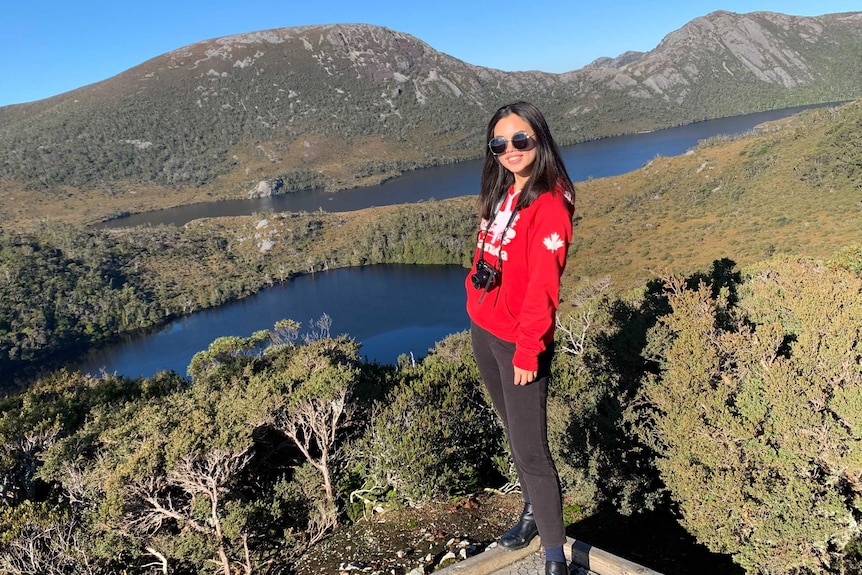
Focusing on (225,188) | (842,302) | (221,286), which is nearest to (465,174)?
(225,188)

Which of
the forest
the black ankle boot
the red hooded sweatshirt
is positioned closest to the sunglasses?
the red hooded sweatshirt

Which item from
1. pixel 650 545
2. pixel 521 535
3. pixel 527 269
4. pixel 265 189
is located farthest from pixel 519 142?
pixel 265 189

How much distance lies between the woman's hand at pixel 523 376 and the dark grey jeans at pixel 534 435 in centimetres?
13

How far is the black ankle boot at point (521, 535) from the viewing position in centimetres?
285

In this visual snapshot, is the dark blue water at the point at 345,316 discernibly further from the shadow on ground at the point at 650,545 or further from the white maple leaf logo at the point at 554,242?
the white maple leaf logo at the point at 554,242

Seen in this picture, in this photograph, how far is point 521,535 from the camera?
286 centimetres

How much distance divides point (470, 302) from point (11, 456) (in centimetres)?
1126

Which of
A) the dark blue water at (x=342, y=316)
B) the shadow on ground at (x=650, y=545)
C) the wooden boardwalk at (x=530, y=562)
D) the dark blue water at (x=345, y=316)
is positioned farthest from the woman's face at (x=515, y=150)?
the dark blue water at (x=345, y=316)

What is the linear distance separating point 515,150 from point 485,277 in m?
→ 0.60

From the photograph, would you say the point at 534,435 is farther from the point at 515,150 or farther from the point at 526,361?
the point at 515,150

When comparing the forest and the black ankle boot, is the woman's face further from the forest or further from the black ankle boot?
the forest

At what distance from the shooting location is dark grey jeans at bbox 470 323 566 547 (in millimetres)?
2285

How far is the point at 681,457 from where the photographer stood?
616 centimetres

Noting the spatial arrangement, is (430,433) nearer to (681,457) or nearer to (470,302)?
(681,457)
